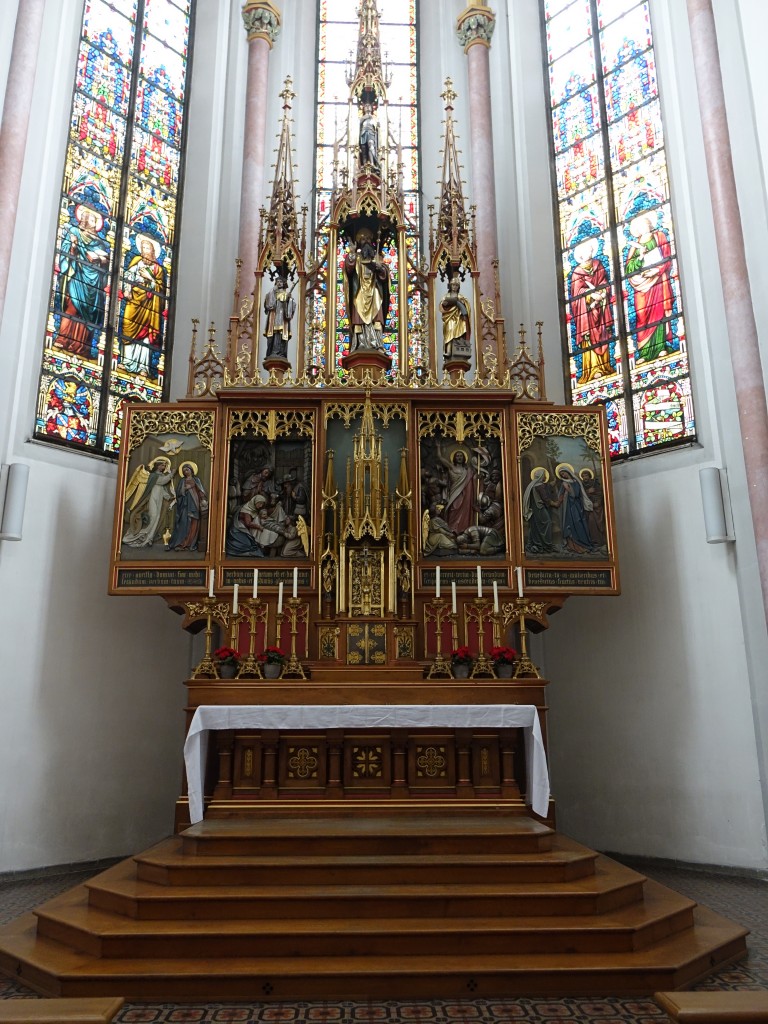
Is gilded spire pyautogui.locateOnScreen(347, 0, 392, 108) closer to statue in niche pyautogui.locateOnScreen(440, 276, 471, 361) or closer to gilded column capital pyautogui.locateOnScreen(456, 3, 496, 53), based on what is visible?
gilded column capital pyautogui.locateOnScreen(456, 3, 496, 53)

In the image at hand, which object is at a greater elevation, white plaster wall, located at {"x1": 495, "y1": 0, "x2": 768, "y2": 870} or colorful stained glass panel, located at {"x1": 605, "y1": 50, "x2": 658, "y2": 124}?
colorful stained glass panel, located at {"x1": 605, "y1": 50, "x2": 658, "y2": 124}

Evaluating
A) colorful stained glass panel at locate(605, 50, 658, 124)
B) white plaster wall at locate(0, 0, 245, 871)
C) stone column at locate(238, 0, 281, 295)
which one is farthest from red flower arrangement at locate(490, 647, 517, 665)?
colorful stained glass panel at locate(605, 50, 658, 124)

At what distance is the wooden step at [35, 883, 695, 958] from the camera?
5.39 metres

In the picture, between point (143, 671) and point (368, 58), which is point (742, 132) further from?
point (143, 671)

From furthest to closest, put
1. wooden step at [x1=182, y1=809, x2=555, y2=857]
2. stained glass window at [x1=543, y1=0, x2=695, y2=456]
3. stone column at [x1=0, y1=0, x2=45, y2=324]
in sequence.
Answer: stained glass window at [x1=543, y1=0, x2=695, y2=456] → stone column at [x1=0, y1=0, x2=45, y2=324] → wooden step at [x1=182, y1=809, x2=555, y2=857]

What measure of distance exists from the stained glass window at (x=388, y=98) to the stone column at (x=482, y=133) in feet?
3.34

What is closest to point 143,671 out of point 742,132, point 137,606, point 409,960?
point 137,606

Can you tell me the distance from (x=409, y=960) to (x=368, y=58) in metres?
11.1

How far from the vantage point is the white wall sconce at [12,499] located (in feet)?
31.0

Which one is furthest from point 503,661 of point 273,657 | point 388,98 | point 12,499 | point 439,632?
point 388,98

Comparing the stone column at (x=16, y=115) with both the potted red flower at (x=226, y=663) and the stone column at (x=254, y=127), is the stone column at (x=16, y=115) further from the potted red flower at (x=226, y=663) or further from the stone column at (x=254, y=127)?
the potted red flower at (x=226, y=663)

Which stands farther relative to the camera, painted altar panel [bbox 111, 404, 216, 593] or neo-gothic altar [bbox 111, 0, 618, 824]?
painted altar panel [bbox 111, 404, 216, 593]

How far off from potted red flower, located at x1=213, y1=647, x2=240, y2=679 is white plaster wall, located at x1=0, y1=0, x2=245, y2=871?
2.48m

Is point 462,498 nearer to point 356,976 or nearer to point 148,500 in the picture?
point 148,500
